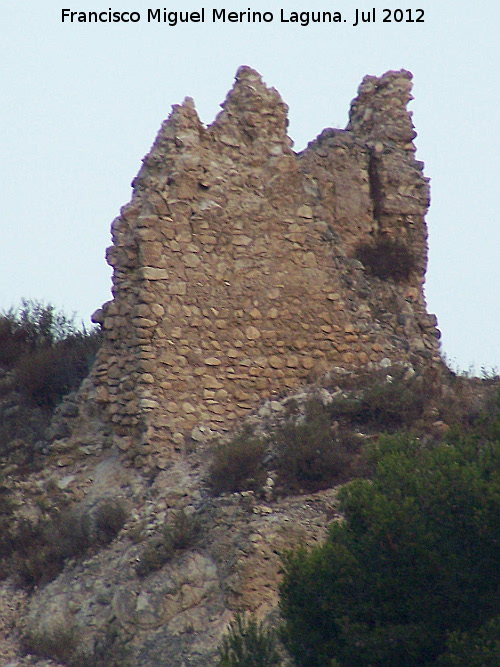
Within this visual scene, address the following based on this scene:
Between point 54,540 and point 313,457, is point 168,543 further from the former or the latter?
point 313,457

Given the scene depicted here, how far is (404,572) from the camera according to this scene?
8570 millimetres

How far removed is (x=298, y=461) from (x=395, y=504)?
3156 mm

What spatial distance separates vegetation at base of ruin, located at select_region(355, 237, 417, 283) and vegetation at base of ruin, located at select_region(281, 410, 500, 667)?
20.8 feet

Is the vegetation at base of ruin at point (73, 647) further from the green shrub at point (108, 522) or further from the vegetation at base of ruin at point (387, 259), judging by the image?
the vegetation at base of ruin at point (387, 259)

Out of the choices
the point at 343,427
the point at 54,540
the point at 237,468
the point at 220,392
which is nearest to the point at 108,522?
the point at 54,540

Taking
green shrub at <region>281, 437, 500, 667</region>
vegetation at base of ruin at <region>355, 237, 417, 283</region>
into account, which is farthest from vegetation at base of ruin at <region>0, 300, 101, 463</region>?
green shrub at <region>281, 437, 500, 667</region>

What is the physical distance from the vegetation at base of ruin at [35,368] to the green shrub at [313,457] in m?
3.76

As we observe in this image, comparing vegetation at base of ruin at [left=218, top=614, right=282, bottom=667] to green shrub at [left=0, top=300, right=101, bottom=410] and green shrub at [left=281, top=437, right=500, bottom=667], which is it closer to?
green shrub at [left=281, top=437, right=500, bottom=667]

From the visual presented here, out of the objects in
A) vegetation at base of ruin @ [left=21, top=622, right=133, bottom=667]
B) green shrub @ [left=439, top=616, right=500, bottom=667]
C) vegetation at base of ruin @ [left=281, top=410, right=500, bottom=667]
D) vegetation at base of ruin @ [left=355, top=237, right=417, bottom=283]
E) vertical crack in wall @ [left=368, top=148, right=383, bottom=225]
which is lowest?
vegetation at base of ruin @ [left=21, top=622, right=133, bottom=667]

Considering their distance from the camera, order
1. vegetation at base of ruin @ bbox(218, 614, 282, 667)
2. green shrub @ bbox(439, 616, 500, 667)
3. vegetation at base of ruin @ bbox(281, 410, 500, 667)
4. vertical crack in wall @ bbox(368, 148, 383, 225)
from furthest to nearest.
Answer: vertical crack in wall @ bbox(368, 148, 383, 225), vegetation at base of ruin @ bbox(218, 614, 282, 667), vegetation at base of ruin @ bbox(281, 410, 500, 667), green shrub @ bbox(439, 616, 500, 667)

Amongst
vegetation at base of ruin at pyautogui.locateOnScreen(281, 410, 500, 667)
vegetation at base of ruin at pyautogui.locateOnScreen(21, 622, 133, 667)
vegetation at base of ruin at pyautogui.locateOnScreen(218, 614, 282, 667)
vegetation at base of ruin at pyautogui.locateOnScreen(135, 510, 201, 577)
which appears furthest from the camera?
vegetation at base of ruin at pyautogui.locateOnScreen(135, 510, 201, 577)

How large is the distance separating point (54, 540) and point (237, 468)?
230 cm

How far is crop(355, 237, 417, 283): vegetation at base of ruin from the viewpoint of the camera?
1532 cm

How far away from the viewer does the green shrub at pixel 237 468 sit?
1183cm
